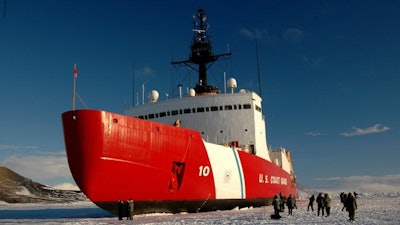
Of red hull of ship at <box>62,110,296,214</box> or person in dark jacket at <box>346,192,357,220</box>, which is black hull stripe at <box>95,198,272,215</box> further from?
person in dark jacket at <box>346,192,357,220</box>

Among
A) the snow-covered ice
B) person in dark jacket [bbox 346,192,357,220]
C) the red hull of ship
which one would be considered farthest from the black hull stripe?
person in dark jacket [bbox 346,192,357,220]

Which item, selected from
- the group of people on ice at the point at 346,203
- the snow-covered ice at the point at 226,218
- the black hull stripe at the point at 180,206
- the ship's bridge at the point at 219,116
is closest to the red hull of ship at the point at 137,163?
the black hull stripe at the point at 180,206

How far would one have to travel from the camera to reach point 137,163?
49.7ft

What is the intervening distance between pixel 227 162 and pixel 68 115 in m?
8.36

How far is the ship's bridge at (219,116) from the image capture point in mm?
24797

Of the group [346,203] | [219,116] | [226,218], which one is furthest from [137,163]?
[219,116]

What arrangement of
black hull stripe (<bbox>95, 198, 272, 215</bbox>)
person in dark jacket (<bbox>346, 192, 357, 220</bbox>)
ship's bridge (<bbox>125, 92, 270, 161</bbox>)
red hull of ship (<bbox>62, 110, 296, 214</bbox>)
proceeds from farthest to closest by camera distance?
ship's bridge (<bbox>125, 92, 270, 161</bbox>) < black hull stripe (<bbox>95, 198, 272, 215</bbox>) < red hull of ship (<bbox>62, 110, 296, 214</bbox>) < person in dark jacket (<bbox>346, 192, 357, 220</bbox>)

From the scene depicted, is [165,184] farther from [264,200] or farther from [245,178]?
[264,200]

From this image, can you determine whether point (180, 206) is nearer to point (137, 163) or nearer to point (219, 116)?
point (137, 163)

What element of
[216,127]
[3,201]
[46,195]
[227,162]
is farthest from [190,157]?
[46,195]

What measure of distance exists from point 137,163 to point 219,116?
10693 millimetres

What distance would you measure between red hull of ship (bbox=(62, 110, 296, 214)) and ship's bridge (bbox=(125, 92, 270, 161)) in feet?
21.6

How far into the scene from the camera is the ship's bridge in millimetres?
24797

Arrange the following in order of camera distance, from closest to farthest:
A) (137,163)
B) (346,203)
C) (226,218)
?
(346,203) → (226,218) → (137,163)
